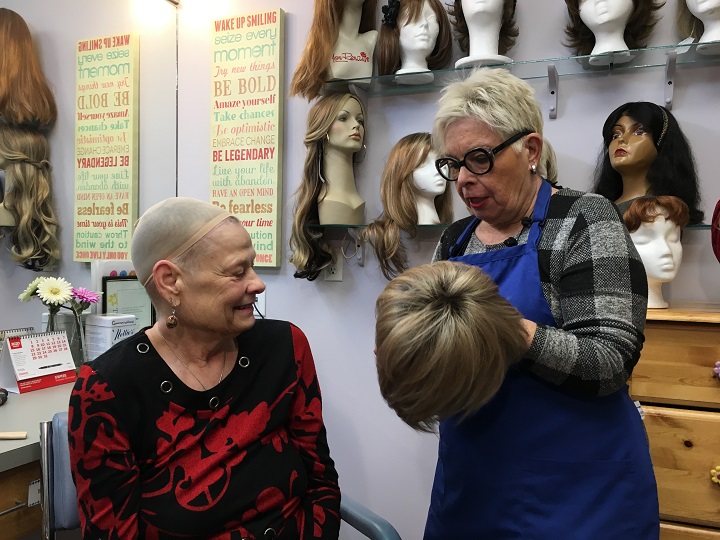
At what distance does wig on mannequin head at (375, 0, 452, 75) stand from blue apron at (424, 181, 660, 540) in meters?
0.99

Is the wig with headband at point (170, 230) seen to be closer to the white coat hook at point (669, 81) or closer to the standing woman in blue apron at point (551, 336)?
the standing woman in blue apron at point (551, 336)

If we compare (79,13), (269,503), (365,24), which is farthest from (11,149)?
(269,503)

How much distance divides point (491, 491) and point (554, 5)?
5.15ft

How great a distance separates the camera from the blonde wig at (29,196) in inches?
→ 74.0

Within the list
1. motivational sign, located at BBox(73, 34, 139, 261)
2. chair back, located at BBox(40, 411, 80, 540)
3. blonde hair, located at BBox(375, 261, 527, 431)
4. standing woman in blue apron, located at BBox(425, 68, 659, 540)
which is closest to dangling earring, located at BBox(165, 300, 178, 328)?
chair back, located at BBox(40, 411, 80, 540)

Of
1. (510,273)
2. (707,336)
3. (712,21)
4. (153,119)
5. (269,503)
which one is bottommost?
(269,503)

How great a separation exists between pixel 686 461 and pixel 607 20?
1.25m

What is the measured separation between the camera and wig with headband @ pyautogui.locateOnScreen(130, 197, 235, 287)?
3.90 ft

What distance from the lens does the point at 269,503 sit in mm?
1232

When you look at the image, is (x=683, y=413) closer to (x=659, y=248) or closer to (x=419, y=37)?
(x=659, y=248)

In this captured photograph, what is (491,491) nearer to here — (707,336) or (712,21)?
(707,336)

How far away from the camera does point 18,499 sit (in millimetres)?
1499

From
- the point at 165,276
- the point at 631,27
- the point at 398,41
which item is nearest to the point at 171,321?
the point at 165,276

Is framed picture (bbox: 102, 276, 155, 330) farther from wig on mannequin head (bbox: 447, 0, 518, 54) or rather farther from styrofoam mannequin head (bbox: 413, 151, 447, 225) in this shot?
wig on mannequin head (bbox: 447, 0, 518, 54)
